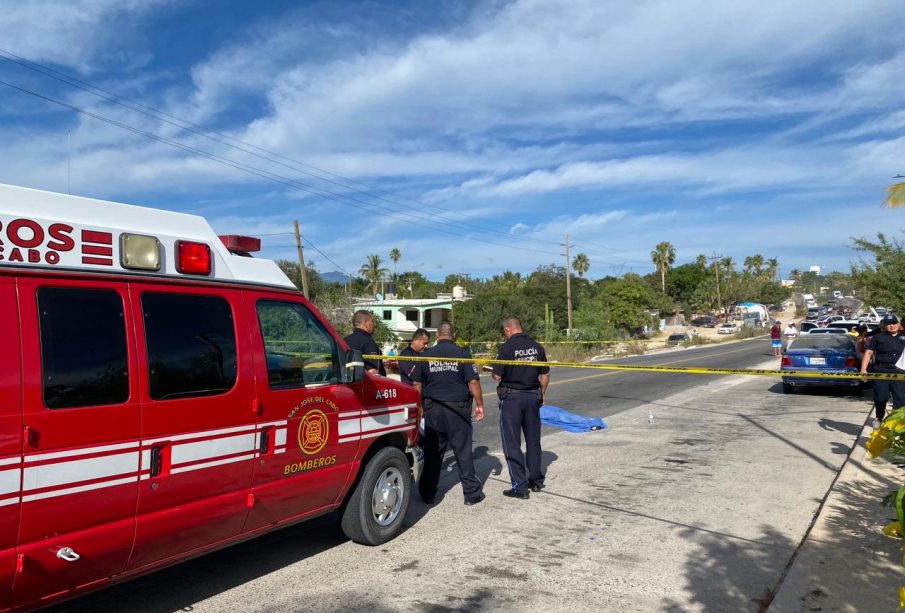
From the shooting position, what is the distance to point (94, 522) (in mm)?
3385

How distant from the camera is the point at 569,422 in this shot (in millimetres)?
11352

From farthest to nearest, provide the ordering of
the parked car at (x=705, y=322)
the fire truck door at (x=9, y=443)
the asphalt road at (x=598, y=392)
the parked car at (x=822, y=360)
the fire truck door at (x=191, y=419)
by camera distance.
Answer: the parked car at (x=705, y=322)
the parked car at (x=822, y=360)
the asphalt road at (x=598, y=392)
the fire truck door at (x=191, y=419)
the fire truck door at (x=9, y=443)

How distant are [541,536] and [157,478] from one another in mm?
3224

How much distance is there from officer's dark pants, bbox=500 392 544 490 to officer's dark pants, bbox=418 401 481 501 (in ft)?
1.54

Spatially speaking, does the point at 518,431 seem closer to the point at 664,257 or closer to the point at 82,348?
the point at 82,348

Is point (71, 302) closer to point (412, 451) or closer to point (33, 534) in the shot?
point (33, 534)

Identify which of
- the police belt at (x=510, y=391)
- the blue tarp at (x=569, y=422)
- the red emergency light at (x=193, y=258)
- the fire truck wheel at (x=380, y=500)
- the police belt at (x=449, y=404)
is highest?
the red emergency light at (x=193, y=258)

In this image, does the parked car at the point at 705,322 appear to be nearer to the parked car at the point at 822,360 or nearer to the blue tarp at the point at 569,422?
the parked car at the point at 822,360

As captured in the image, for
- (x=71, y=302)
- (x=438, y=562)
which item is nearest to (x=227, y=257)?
(x=71, y=302)

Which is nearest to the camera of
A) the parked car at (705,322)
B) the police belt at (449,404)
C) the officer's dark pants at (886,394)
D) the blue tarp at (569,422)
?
the police belt at (449,404)

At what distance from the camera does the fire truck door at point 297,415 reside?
4.34 metres

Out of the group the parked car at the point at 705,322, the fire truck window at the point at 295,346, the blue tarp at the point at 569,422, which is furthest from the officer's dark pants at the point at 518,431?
the parked car at the point at 705,322

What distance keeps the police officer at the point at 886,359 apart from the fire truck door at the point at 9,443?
10026 millimetres

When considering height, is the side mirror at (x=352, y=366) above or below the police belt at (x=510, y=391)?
above
